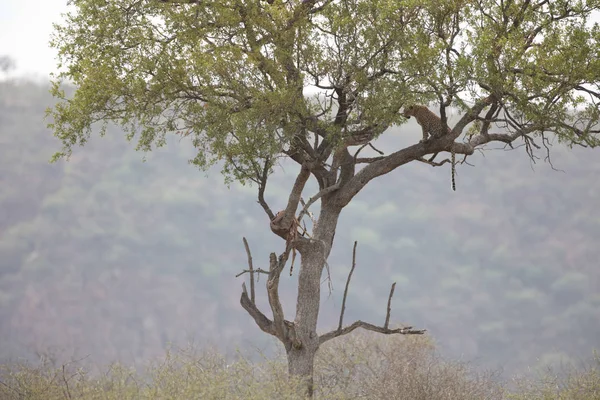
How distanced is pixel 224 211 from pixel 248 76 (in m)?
19.4

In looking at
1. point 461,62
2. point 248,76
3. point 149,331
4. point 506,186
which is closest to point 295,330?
point 248,76

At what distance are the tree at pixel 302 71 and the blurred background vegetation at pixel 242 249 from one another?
16712 mm

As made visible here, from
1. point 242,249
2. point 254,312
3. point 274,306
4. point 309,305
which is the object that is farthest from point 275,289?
point 242,249

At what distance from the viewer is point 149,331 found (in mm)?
24734

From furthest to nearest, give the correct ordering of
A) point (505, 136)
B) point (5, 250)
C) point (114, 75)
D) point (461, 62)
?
point (5, 250)
point (505, 136)
point (114, 75)
point (461, 62)

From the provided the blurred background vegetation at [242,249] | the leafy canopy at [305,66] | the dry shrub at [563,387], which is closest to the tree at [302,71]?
the leafy canopy at [305,66]

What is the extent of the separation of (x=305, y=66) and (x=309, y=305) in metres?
2.49

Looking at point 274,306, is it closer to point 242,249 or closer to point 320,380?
point 320,380

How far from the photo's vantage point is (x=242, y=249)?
26.0m

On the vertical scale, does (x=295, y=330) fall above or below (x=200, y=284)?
below

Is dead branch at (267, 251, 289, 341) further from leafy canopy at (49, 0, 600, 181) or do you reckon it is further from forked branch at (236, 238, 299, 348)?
leafy canopy at (49, 0, 600, 181)

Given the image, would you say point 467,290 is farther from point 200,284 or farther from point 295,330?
point 295,330

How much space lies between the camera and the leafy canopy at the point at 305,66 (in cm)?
732

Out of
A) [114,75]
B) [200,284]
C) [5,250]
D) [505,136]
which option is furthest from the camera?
[200,284]
